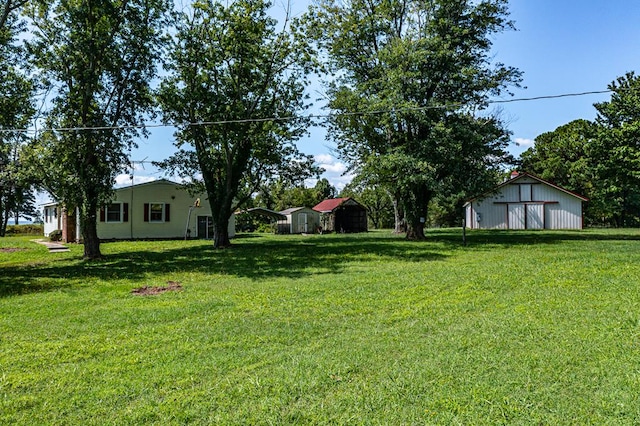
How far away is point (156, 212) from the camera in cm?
2558

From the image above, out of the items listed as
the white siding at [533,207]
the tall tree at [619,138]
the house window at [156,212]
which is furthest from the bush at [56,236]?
the tall tree at [619,138]

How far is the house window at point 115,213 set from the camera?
945 inches

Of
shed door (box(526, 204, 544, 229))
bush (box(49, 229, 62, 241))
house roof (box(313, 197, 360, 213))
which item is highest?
house roof (box(313, 197, 360, 213))

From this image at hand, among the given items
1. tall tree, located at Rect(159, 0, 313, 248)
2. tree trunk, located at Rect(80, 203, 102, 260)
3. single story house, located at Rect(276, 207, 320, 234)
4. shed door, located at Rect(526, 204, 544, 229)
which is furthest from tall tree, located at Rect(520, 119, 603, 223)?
tree trunk, located at Rect(80, 203, 102, 260)

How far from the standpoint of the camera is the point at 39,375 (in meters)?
3.93

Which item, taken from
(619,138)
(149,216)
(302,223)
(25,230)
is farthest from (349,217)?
(25,230)

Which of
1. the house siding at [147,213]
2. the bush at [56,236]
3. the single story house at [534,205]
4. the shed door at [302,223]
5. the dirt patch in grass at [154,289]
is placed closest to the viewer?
the dirt patch in grass at [154,289]

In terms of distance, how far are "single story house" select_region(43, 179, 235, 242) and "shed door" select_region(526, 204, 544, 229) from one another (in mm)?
23414

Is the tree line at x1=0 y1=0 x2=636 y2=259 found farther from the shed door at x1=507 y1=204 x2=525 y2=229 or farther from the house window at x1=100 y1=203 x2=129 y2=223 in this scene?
the shed door at x1=507 y1=204 x2=525 y2=229

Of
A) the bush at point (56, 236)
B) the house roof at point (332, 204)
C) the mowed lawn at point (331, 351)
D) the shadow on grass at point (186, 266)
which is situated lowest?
the mowed lawn at point (331, 351)

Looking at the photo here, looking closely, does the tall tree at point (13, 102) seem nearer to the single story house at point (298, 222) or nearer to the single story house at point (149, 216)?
the single story house at point (149, 216)

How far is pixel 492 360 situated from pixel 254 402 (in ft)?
7.74

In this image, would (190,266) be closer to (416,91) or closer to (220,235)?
(220,235)

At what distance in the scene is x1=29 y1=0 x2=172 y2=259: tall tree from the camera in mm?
13922
